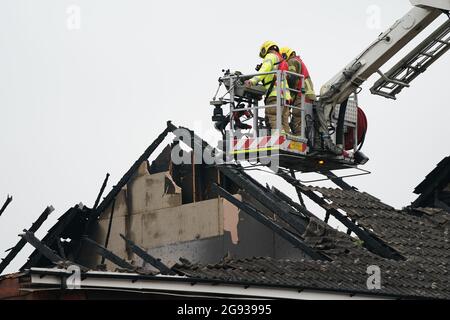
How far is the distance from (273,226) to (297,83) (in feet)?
12.7

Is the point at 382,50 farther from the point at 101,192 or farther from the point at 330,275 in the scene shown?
the point at 101,192

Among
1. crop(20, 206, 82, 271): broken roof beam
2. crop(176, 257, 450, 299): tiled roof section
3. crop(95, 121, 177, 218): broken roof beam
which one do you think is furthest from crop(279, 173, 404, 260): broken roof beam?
crop(20, 206, 82, 271): broken roof beam

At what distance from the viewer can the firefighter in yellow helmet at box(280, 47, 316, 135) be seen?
2389 centimetres

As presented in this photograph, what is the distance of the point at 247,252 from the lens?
2983cm

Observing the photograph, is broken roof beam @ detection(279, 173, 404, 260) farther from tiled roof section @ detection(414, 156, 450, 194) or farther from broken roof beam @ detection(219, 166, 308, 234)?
tiled roof section @ detection(414, 156, 450, 194)

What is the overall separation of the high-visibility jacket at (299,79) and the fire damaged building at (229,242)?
5.65 feet

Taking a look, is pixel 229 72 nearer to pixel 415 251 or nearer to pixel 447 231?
pixel 415 251

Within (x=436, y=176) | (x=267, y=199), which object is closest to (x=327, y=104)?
(x=267, y=199)

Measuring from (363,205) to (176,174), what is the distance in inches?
213

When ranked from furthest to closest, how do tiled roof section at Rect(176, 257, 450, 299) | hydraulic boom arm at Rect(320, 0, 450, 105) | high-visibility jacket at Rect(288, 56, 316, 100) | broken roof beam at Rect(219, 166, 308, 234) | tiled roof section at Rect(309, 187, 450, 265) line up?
1. broken roof beam at Rect(219, 166, 308, 234)
2. tiled roof section at Rect(309, 187, 450, 265)
3. high-visibility jacket at Rect(288, 56, 316, 100)
4. hydraulic boom arm at Rect(320, 0, 450, 105)
5. tiled roof section at Rect(176, 257, 450, 299)

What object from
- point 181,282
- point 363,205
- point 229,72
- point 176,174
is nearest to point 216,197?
point 176,174

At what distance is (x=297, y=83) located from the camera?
23922 millimetres

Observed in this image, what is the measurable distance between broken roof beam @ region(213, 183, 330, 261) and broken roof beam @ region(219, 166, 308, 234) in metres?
0.23

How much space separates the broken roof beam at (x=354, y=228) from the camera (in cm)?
2612
